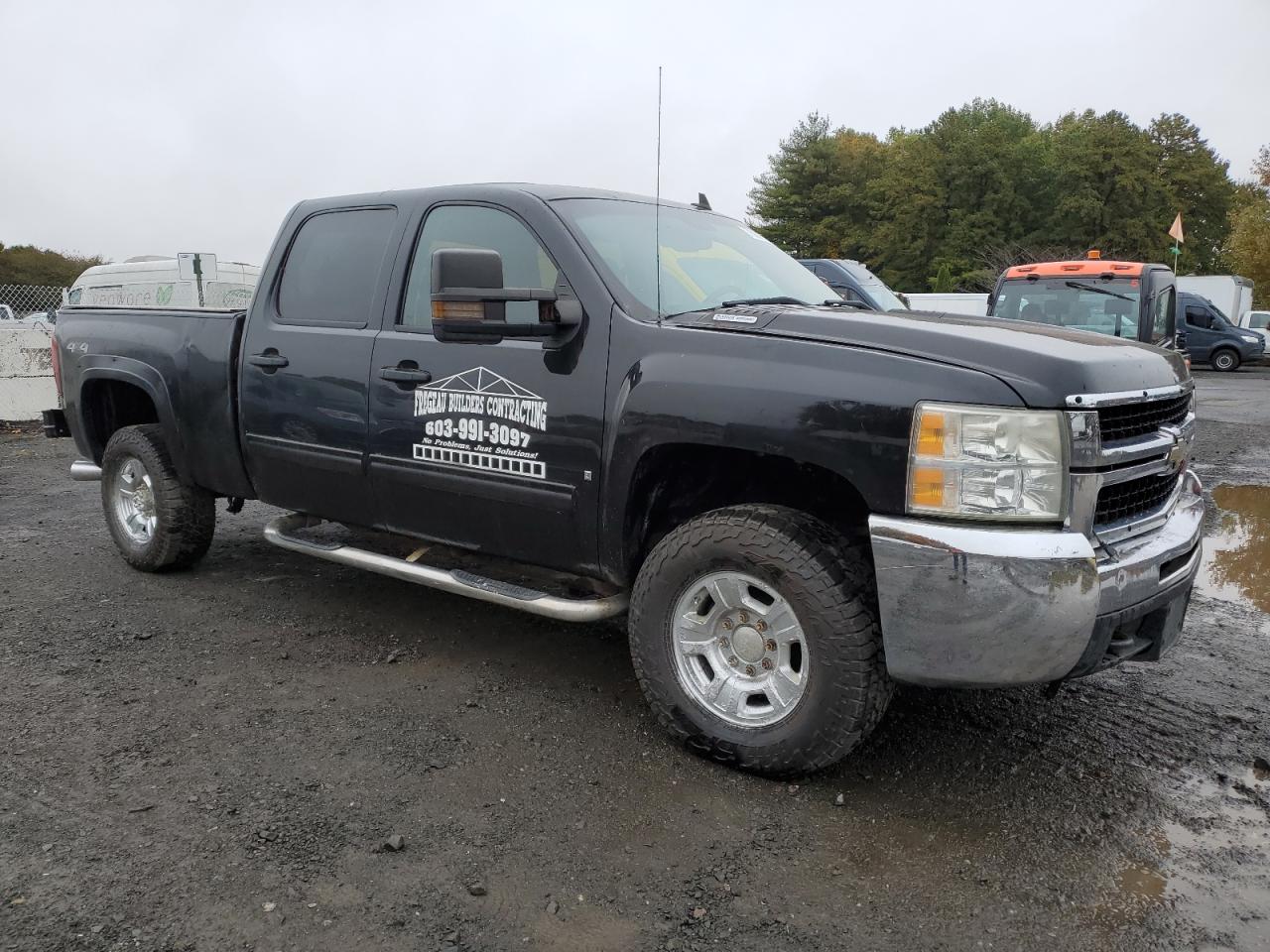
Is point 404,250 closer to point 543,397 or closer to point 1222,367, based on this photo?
point 543,397

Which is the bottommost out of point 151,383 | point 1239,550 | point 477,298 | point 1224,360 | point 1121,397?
point 1239,550

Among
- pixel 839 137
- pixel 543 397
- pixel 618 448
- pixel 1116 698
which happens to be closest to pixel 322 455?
pixel 543 397

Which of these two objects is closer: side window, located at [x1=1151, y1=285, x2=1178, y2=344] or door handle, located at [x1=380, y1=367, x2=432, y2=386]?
door handle, located at [x1=380, y1=367, x2=432, y2=386]

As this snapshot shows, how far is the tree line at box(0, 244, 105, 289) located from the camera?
63.3 meters

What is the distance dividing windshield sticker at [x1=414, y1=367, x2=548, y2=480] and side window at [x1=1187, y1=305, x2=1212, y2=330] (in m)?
26.4

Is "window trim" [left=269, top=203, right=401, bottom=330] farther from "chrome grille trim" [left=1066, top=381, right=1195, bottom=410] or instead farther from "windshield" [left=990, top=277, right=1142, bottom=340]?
"windshield" [left=990, top=277, right=1142, bottom=340]

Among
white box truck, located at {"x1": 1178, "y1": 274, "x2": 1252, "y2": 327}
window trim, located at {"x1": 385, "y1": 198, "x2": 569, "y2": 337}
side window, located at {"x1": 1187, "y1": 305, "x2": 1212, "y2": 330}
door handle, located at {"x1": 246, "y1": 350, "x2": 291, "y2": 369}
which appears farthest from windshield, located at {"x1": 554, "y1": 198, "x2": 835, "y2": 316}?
white box truck, located at {"x1": 1178, "y1": 274, "x2": 1252, "y2": 327}

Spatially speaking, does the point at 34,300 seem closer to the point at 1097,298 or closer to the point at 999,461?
Answer: the point at 1097,298

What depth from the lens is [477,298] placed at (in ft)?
10.6

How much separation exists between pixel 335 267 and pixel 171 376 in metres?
1.17

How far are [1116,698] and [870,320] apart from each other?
185 cm

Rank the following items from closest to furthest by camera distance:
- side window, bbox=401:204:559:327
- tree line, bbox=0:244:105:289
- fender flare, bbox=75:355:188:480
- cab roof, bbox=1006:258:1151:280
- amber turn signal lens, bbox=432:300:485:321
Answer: amber turn signal lens, bbox=432:300:485:321
side window, bbox=401:204:559:327
fender flare, bbox=75:355:188:480
cab roof, bbox=1006:258:1151:280
tree line, bbox=0:244:105:289

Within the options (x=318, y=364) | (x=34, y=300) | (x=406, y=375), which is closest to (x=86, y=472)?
(x=318, y=364)

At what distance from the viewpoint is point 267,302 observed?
4.62 m
